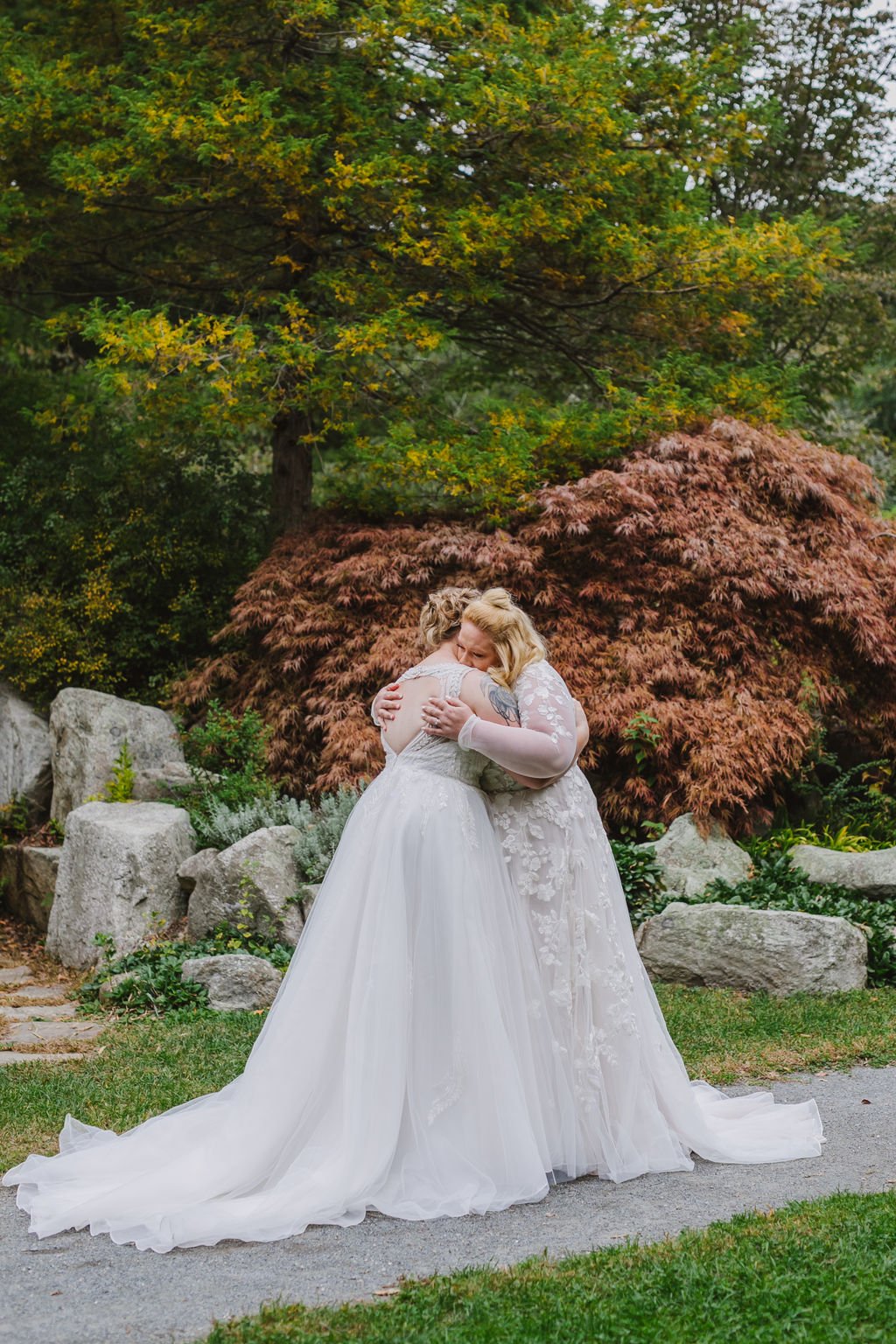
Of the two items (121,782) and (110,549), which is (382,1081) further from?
(110,549)

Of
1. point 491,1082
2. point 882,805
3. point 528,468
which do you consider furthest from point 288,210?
point 491,1082

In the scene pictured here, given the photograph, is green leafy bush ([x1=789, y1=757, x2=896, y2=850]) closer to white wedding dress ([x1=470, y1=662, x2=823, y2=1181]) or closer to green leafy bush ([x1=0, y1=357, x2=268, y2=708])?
white wedding dress ([x1=470, y1=662, x2=823, y2=1181])

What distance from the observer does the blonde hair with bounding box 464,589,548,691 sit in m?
4.47

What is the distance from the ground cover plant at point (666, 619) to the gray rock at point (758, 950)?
57.1 inches

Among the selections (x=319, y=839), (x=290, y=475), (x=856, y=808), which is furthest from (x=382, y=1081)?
(x=290, y=475)

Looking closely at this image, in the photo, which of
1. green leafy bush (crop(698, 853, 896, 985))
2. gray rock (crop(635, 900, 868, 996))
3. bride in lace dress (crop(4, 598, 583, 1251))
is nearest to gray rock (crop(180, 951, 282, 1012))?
gray rock (crop(635, 900, 868, 996))

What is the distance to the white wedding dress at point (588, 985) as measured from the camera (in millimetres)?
4277

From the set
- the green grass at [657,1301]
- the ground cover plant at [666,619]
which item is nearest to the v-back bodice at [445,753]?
the green grass at [657,1301]

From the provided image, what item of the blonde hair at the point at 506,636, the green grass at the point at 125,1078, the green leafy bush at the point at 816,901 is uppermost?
the blonde hair at the point at 506,636

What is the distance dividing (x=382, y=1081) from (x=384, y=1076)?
0.05 ft

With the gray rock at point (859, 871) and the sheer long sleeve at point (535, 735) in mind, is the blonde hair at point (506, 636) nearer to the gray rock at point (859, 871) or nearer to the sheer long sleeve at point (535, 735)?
the sheer long sleeve at point (535, 735)

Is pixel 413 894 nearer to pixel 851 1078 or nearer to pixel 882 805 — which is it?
pixel 851 1078

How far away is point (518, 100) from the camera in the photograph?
9703mm

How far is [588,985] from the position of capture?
440 cm
